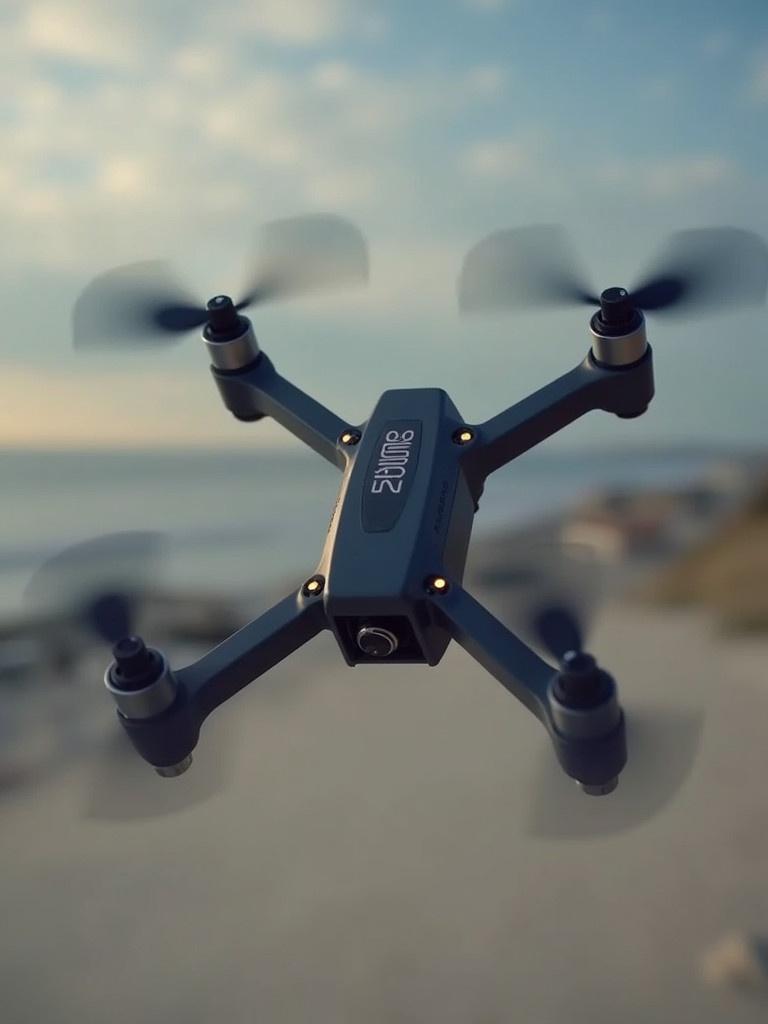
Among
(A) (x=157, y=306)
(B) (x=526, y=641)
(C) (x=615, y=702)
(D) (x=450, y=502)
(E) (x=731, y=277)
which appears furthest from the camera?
(A) (x=157, y=306)

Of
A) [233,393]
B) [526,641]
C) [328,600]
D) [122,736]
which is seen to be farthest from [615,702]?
[233,393]

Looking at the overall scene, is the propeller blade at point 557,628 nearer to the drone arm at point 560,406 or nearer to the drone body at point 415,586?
the drone body at point 415,586

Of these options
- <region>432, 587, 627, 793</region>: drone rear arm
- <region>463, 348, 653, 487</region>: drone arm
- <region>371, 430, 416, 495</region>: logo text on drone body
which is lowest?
<region>432, 587, 627, 793</region>: drone rear arm

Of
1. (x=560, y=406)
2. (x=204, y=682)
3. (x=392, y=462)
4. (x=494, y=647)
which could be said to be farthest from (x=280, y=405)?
(x=494, y=647)

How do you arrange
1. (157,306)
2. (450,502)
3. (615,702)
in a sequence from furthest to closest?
(157,306) < (450,502) < (615,702)

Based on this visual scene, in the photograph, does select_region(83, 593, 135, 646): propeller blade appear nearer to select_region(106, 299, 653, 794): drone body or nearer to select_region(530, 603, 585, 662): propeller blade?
select_region(106, 299, 653, 794): drone body

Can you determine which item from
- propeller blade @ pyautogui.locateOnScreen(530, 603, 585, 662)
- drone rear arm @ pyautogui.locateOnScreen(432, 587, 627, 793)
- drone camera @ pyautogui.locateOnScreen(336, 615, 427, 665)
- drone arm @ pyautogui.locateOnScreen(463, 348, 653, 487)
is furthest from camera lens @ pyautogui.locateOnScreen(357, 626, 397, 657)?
drone arm @ pyautogui.locateOnScreen(463, 348, 653, 487)

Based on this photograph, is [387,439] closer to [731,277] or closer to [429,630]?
[429,630]
